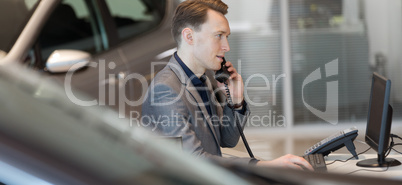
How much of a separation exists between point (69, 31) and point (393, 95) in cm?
429

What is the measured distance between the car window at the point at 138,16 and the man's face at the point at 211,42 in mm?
2082

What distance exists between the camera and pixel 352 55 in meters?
7.46

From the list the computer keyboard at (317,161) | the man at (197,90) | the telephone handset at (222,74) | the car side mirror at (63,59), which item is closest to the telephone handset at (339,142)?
the computer keyboard at (317,161)

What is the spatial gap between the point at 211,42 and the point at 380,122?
767 millimetres

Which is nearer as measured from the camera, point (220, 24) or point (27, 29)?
point (220, 24)

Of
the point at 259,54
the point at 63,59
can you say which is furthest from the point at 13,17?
the point at 259,54

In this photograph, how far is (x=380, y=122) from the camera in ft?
8.70

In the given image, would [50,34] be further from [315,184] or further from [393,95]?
[393,95]

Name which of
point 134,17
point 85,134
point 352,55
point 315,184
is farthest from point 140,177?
point 352,55

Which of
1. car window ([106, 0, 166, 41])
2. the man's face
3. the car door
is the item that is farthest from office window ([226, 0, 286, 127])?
the man's face

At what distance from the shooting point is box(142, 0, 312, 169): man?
2541 mm

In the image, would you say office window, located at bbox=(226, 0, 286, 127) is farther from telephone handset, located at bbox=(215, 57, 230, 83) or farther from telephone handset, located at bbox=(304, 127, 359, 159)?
telephone handset, located at bbox=(304, 127, 359, 159)

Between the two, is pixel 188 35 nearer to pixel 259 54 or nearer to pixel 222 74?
pixel 222 74

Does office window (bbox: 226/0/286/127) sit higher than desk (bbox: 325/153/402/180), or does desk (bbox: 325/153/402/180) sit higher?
office window (bbox: 226/0/286/127)
